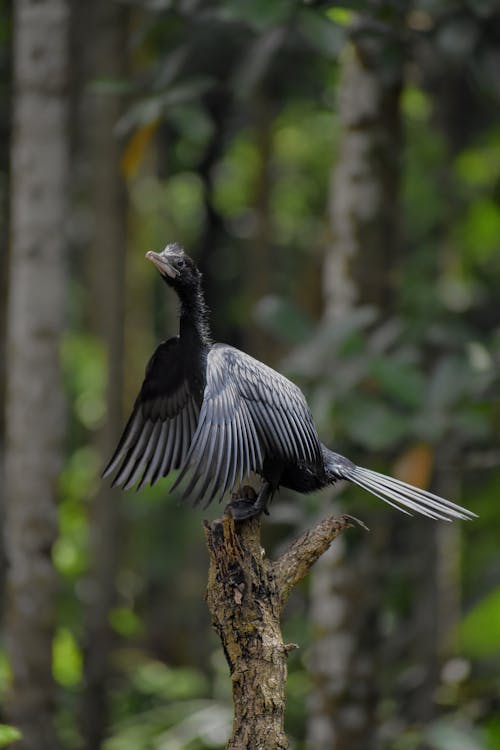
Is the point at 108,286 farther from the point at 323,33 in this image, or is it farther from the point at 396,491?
the point at 396,491

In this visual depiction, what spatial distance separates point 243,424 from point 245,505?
33 cm

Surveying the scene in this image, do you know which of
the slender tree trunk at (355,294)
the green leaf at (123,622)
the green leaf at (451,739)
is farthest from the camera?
the green leaf at (123,622)

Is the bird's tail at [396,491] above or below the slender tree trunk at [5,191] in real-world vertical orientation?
below

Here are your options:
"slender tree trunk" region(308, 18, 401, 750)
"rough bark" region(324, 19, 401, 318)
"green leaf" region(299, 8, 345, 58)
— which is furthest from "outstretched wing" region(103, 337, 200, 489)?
"rough bark" region(324, 19, 401, 318)

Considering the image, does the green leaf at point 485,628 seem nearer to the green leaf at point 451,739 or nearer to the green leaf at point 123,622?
the green leaf at point 451,739

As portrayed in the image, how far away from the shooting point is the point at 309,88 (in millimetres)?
8148

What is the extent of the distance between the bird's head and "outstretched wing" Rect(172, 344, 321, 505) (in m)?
0.39

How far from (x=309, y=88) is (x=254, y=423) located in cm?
469

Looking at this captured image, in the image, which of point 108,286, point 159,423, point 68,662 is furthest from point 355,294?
point 68,662

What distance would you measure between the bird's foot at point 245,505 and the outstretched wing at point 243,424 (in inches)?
4.5

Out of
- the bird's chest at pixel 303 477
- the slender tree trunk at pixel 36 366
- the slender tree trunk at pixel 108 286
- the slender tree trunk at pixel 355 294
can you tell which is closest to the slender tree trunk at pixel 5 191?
the slender tree trunk at pixel 108 286

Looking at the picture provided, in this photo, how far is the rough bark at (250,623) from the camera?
12.6ft

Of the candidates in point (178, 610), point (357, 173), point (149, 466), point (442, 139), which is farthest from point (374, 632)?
point (442, 139)

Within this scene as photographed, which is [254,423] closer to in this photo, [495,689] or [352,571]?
[352,571]
